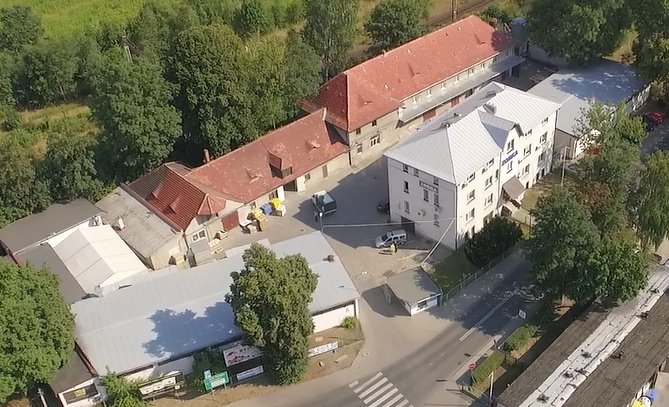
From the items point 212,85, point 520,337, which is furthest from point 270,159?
point 520,337

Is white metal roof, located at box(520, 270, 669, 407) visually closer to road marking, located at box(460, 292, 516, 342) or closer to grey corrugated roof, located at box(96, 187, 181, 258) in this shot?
road marking, located at box(460, 292, 516, 342)

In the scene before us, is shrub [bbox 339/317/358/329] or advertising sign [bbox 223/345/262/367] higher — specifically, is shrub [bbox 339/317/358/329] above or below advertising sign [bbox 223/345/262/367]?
below

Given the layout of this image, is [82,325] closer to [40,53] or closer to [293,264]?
[293,264]

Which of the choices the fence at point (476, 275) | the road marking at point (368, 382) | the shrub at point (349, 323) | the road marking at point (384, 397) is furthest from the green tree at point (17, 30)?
the road marking at point (384, 397)

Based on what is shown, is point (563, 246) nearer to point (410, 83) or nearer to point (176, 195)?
point (410, 83)

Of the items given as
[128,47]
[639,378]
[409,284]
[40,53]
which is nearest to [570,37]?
[409,284]

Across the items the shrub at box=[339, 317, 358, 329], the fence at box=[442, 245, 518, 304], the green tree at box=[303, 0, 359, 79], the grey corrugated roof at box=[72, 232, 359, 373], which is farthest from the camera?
the green tree at box=[303, 0, 359, 79]

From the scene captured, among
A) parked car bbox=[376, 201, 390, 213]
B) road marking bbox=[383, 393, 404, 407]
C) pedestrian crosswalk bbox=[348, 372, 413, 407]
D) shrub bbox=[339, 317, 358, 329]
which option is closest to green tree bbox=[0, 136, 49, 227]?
shrub bbox=[339, 317, 358, 329]
